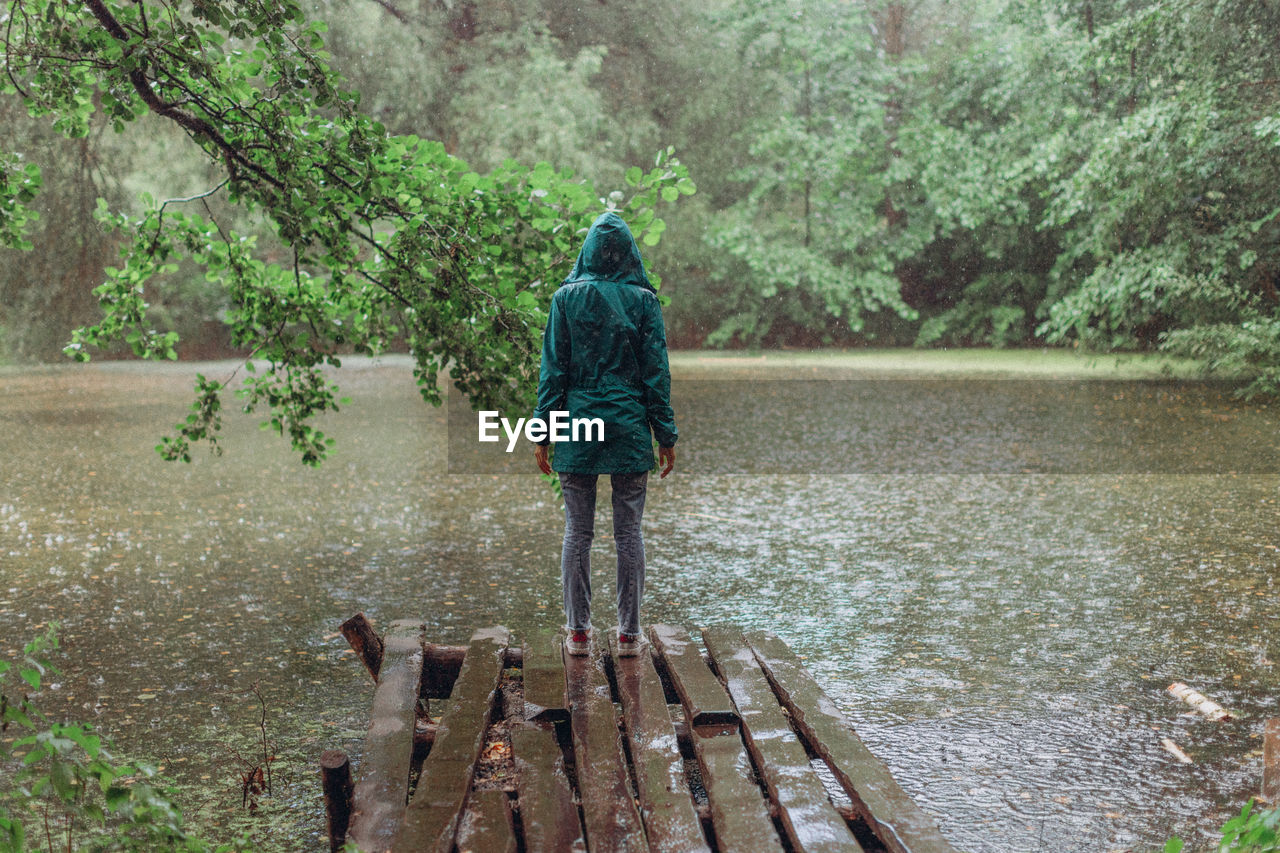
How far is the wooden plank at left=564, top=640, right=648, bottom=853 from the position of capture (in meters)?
2.76

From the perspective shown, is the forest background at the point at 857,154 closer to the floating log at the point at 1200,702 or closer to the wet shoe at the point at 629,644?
the floating log at the point at 1200,702

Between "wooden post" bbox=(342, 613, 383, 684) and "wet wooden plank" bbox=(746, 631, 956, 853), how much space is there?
147cm

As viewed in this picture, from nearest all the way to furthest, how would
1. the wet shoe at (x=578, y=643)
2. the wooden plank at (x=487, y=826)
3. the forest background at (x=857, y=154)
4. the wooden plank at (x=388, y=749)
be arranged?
the wooden plank at (x=487, y=826) → the wooden plank at (x=388, y=749) → the wet shoe at (x=578, y=643) → the forest background at (x=857, y=154)

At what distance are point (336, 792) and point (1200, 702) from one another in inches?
136

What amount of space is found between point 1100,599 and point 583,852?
439 centimetres

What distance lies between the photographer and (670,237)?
3055 cm

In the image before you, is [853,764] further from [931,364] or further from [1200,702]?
[931,364]

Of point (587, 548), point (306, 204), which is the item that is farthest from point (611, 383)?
point (306, 204)

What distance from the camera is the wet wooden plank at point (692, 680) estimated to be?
353 centimetres

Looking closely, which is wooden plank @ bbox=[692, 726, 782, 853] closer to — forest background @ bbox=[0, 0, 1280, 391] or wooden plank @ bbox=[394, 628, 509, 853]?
wooden plank @ bbox=[394, 628, 509, 853]

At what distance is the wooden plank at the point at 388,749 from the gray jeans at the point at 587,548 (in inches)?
24.9

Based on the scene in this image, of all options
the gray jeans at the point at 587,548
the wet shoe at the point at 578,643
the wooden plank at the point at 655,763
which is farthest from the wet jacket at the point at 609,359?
the wooden plank at the point at 655,763

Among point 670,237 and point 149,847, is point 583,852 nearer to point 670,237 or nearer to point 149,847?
point 149,847

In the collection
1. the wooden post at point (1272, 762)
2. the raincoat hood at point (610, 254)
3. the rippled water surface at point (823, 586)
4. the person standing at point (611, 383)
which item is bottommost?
the rippled water surface at point (823, 586)
